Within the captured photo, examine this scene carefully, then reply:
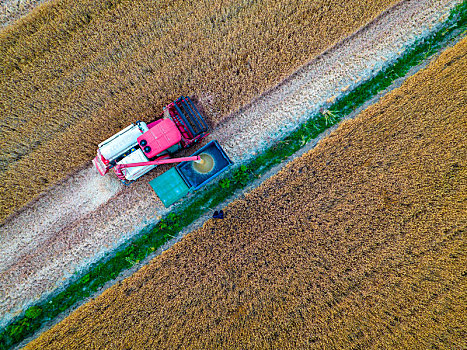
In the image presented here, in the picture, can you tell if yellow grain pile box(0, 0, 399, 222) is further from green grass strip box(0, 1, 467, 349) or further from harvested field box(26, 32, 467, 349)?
harvested field box(26, 32, 467, 349)

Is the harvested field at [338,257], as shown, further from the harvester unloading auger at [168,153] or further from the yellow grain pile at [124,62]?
the yellow grain pile at [124,62]

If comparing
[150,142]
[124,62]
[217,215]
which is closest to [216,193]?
[217,215]

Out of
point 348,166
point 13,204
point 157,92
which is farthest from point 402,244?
point 13,204

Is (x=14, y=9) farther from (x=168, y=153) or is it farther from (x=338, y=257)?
(x=338, y=257)

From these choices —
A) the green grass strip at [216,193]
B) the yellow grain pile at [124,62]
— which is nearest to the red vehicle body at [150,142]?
the yellow grain pile at [124,62]

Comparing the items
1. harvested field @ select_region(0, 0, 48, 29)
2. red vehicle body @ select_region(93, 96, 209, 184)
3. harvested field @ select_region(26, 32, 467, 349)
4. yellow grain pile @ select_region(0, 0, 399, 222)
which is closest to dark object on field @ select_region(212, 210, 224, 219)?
harvested field @ select_region(26, 32, 467, 349)
